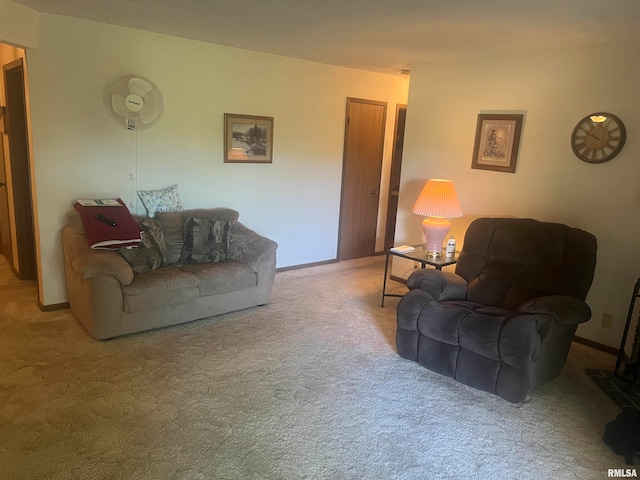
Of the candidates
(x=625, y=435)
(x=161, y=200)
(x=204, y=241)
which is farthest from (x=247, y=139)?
(x=625, y=435)

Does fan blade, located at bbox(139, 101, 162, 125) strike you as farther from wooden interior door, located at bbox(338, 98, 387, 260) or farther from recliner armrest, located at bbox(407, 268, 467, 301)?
recliner armrest, located at bbox(407, 268, 467, 301)

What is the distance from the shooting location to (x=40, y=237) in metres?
3.59

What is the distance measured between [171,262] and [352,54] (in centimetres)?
258

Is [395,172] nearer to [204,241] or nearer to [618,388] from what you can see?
[204,241]

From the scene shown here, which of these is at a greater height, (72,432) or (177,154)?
(177,154)

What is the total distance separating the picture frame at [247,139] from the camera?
4438mm

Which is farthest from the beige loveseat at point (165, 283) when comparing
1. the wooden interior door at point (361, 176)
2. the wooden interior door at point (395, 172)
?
the wooden interior door at point (395, 172)

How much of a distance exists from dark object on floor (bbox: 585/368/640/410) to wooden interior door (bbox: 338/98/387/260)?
3164 millimetres

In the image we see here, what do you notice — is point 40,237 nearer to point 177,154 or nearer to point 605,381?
point 177,154

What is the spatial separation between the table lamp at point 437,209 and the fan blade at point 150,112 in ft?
8.04

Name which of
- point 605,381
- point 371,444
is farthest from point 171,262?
point 605,381

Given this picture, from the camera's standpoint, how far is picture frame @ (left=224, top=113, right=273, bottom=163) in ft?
14.6

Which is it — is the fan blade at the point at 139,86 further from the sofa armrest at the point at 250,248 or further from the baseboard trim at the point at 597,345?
the baseboard trim at the point at 597,345

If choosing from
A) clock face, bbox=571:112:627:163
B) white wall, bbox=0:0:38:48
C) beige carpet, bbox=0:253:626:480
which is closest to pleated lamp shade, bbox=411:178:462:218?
clock face, bbox=571:112:627:163
